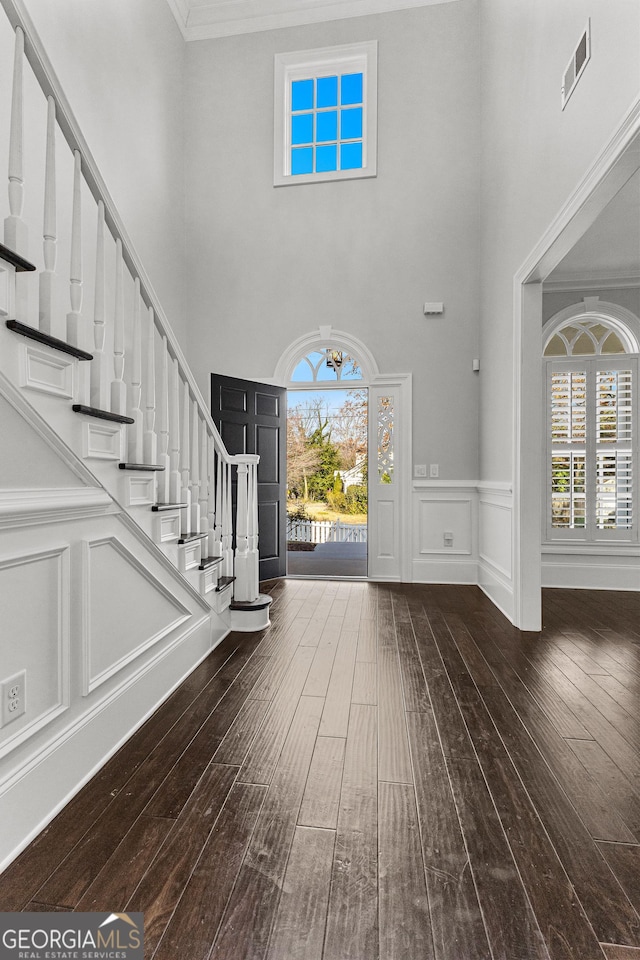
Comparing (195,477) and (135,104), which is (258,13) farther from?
(195,477)

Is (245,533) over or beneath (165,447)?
beneath

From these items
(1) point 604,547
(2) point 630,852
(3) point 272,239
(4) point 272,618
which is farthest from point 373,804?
(3) point 272,239

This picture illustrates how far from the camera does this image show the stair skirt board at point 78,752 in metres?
1.38

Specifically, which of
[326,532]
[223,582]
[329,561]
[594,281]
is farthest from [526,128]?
[326,532]

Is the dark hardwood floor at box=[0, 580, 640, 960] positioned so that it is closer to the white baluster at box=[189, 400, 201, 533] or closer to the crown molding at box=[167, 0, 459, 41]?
the white baluster at box=[189, 400, 201, 533]

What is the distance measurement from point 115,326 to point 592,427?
171 inches

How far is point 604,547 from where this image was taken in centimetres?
475

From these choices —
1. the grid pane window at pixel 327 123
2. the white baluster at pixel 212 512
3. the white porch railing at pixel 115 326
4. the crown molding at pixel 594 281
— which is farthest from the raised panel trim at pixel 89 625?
the grid pane window at pixel 327 123

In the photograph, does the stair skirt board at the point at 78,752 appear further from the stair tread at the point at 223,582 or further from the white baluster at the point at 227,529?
the white baluster at the point at 227,529

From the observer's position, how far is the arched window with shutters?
4.76 m

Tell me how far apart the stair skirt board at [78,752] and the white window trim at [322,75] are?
4.71 meters

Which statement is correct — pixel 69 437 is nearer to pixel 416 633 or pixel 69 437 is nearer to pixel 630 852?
pixel 630 852

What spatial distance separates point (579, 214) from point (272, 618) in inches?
120

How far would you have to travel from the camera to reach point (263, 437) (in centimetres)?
523
